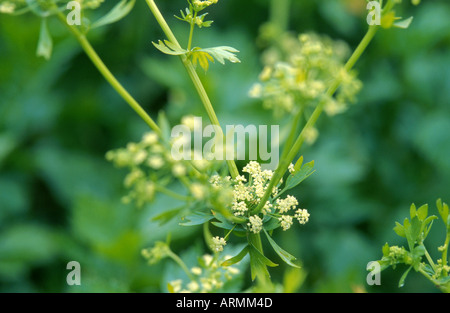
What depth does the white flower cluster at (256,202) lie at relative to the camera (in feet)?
2.15

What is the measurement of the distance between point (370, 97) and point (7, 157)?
53.5 inches

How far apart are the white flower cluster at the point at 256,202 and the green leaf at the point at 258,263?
0.03m

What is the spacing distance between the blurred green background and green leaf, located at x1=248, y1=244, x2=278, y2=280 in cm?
99

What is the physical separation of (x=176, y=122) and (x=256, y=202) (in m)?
1.37

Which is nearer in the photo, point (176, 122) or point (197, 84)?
point (197, 84)

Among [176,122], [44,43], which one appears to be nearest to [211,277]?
[44,43]

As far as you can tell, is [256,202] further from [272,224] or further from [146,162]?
[146,162]

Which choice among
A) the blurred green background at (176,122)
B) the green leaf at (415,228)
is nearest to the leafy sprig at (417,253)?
the green leaf at (415,228)

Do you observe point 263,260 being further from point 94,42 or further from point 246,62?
point 94,42

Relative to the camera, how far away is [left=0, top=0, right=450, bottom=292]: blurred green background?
1838 mm

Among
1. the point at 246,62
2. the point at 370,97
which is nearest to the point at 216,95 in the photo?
the point at 246,62

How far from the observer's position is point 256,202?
0.68 meters

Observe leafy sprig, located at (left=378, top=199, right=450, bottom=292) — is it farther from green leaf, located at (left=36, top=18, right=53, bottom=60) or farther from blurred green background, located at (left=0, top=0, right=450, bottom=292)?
blurred green background, located at (left=0, top=0, right=450, bottom=292)

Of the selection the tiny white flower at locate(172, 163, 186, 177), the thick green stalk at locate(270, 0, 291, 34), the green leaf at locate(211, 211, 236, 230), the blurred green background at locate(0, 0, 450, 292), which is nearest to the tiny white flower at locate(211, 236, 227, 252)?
the green leaf at locate(211, 211, 236, 230)
